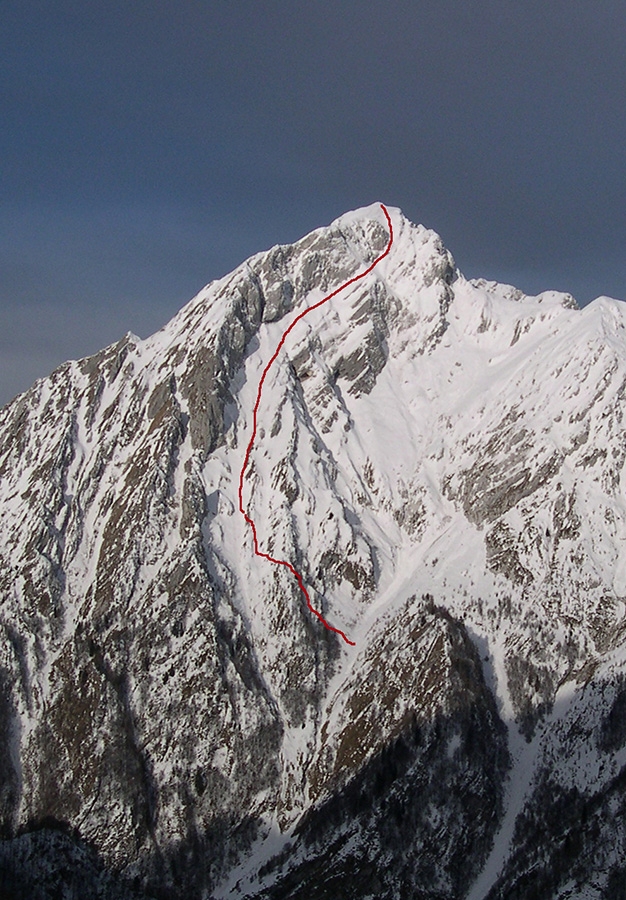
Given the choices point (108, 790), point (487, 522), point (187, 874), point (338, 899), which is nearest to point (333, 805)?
point (338, 899)

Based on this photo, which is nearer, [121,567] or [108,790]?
[108,790]

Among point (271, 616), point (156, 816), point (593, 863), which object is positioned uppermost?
point (271, 616)

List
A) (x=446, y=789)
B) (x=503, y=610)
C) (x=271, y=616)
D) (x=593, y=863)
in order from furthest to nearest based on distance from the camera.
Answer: (x=271, y=616), (x=503, y=610), (x=446, y=789), (x=593, y=863)

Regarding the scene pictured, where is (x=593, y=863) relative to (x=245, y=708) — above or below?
below

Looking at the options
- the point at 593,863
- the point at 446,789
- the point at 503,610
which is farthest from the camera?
the point at 503,610

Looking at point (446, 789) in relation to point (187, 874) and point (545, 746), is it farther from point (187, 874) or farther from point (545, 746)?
point (187, 874)

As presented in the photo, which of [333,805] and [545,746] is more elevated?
[333,805]

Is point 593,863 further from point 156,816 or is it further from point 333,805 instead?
point 156,816

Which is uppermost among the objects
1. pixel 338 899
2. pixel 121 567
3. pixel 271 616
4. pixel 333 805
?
pixel 121 567

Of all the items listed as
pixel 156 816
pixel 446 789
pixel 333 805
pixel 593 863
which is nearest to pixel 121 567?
pixel 156 816
